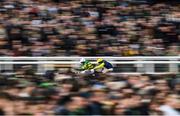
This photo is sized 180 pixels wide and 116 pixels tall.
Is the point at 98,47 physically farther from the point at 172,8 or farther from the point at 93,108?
the point at 93,108

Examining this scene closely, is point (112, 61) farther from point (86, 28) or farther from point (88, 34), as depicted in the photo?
point (86, 28)

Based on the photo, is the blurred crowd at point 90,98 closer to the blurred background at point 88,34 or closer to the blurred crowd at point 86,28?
the blurred background at point 88,34

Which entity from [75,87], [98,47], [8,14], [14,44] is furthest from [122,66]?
[75,87]

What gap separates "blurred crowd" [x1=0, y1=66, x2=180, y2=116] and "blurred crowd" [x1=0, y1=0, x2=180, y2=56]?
6.32 m

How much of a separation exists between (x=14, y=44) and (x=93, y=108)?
24.8ft

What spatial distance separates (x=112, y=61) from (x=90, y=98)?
23.1 feet

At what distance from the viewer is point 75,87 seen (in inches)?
306

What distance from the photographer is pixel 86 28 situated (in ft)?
50.4

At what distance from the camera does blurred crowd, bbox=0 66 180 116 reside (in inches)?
280

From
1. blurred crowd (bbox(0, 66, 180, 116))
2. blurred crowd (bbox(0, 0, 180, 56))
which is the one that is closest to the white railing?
blurred crowd (bbox(0, 0, 180, 56))

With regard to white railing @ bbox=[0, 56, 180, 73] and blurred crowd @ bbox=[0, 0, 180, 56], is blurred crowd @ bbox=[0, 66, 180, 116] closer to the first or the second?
white railing @ bbox=[0, 56, 180, 73]

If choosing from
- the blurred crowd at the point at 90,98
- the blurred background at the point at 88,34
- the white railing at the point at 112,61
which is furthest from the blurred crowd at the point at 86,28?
the blurred crowd at the point at 90,98

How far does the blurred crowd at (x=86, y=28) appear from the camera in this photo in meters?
14.6

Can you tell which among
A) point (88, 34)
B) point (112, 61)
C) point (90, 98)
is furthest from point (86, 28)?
point (90, 98)
